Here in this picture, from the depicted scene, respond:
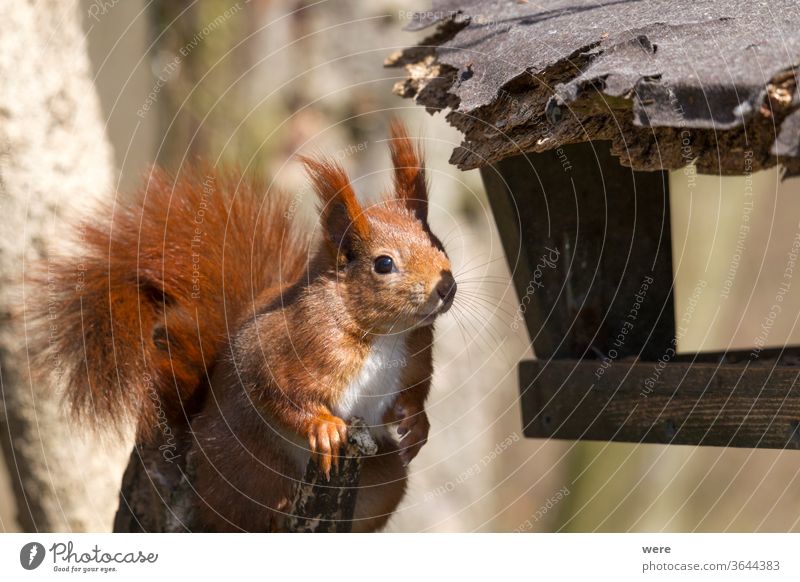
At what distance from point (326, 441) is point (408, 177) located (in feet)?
1.60

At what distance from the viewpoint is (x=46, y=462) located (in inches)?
88.5

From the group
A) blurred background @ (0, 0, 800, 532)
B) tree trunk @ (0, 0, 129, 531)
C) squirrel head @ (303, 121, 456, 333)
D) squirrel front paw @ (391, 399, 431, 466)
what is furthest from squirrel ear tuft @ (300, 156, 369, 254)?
blurred background @ (0, 0, 800, 532)

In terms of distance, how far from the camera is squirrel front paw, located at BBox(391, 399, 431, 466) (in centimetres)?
172

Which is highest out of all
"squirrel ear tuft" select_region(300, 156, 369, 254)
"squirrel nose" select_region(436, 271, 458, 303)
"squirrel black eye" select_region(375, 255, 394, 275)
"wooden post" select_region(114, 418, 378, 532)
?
"squirrel ear tuft" select_region(300, 156, 369, 254)

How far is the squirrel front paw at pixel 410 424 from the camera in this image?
1.72 meters

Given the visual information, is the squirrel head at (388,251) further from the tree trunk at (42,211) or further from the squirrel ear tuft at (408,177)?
the tree trunk at (42,211)

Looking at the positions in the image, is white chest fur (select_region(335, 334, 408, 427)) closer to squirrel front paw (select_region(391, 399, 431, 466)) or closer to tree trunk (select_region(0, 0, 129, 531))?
squirrel front paw (select_region(391, 399, 431, 466))

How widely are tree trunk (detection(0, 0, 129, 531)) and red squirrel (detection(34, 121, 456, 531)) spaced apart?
0.85ft

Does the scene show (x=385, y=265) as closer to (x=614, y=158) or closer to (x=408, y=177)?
(x=408, y=177)

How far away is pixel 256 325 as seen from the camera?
1755 millimetres

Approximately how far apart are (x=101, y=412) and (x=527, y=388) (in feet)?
2.65

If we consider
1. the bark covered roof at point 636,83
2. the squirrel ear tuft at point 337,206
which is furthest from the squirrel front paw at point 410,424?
the bark covered roof at point 636,83
